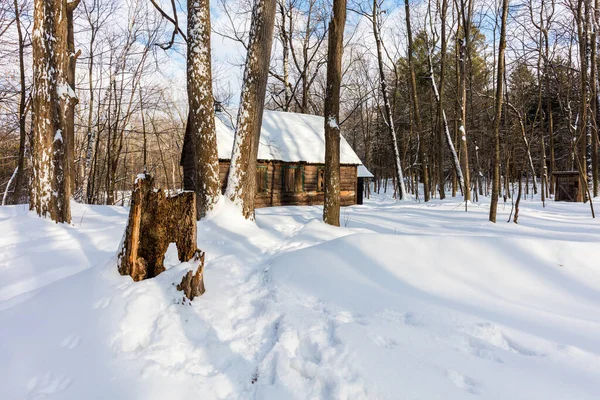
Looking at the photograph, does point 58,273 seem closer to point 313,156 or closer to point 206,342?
point 206,342

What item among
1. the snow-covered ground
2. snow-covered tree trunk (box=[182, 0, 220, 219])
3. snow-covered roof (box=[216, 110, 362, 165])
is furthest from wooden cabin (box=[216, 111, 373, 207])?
the snow-covered ground

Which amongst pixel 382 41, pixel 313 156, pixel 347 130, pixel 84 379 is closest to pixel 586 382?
pixel 84 379

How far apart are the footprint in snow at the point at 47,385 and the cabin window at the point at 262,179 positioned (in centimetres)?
1273

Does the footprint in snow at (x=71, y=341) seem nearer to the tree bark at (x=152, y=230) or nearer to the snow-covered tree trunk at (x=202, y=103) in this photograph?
the tree bark at (x=152, y=230)

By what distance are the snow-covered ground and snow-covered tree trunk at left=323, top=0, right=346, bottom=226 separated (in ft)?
9.38

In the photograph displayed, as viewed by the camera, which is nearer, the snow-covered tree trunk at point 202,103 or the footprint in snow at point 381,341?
the footprint in snow at point 381,341

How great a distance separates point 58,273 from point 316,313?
3428mm

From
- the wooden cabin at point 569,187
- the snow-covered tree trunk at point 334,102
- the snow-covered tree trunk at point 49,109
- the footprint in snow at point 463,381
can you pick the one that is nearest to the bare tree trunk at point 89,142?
the snow-covered tree trunk at point 49,109

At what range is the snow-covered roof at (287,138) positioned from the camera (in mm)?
14344

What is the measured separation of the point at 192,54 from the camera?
6.60 metres

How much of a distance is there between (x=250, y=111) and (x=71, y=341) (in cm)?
591

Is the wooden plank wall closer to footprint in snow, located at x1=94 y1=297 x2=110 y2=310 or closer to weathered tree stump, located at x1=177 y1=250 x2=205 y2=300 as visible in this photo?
weathered tree stump, located at x1=177 y1=250 x2=205 y2=300

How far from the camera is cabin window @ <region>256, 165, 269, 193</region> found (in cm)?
1434

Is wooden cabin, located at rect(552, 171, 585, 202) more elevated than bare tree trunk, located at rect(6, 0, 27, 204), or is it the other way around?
bare tree trunk, located at rect(6, 0, 27, 204)
